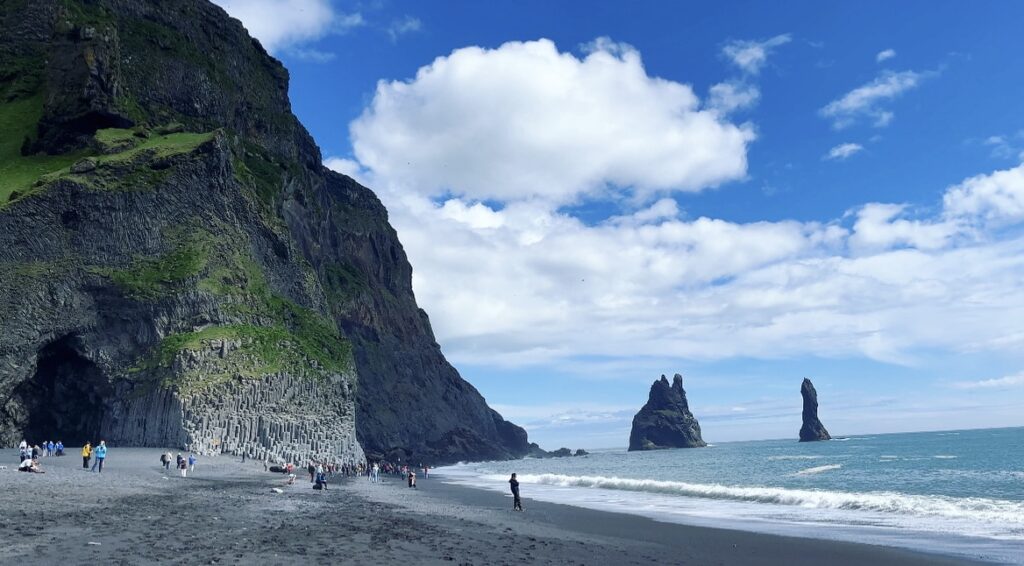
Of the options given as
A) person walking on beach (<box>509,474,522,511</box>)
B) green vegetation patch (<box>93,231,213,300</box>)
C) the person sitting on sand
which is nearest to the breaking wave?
person walking on beach (<box>509,474,522,511</box>)

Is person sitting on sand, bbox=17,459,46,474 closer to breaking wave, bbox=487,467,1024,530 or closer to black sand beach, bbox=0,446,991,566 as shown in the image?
black sand beach, bbox=0,446,991,566

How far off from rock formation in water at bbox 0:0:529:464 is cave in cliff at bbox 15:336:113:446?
0.15 metres

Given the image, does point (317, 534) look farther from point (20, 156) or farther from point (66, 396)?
point (20, 156)

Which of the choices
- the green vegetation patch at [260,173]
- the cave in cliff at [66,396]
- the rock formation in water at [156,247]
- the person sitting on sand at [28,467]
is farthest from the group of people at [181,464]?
the green vegetation patch at [260,173]

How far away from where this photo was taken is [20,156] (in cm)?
7612

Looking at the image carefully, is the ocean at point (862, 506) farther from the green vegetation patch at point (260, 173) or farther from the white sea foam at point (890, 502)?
the green vegetation patch at point (260, 173)

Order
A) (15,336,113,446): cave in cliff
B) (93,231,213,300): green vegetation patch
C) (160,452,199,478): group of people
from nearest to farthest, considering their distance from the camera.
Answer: (160,452,199,478): group of people, (15,336,113,446): cave in cliff, (93,231,213,300): green vegetation patch

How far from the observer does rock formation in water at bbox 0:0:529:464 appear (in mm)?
56844

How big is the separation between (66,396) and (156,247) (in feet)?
51.9

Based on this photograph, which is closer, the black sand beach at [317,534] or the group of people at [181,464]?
the black sand beach at [317,534]

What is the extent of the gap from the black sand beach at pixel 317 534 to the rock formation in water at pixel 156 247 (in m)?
25.3

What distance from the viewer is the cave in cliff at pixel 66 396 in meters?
58.7

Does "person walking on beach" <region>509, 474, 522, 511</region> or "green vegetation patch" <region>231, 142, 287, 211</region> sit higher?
"green vegetation patch" <region>231, 142, 287, 211</region>

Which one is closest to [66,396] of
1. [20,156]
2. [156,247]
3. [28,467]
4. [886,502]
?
[156,247]
